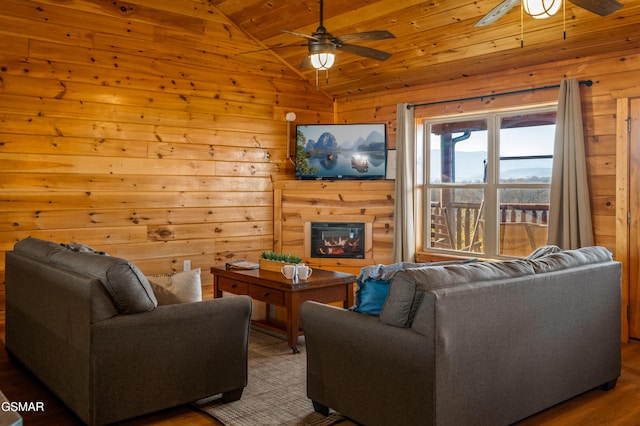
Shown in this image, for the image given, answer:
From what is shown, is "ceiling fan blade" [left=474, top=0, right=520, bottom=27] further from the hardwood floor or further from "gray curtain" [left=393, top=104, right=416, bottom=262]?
"gray curtain" [left=393, top=104, right=416, bottom=262]

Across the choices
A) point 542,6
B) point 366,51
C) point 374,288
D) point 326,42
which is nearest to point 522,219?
point 366,51

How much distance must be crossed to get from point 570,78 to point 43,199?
200 inches

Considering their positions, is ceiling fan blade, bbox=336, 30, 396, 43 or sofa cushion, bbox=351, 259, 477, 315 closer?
sofa cushion, bbox=351, 259, 477, 315

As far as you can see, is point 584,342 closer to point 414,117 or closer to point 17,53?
point 414,117

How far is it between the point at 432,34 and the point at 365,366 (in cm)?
377

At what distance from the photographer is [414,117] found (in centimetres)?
670

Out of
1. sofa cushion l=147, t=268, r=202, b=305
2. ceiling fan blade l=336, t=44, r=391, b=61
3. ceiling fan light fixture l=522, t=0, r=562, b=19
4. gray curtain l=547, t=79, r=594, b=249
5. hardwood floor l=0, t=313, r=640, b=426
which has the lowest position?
hardwood floor l=0, t=313, r=640, b=426

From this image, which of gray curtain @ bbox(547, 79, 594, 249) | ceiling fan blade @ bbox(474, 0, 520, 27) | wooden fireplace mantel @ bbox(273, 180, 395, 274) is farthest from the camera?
wooden fireplace mantel @ bbox(273, 180, 395, 274)

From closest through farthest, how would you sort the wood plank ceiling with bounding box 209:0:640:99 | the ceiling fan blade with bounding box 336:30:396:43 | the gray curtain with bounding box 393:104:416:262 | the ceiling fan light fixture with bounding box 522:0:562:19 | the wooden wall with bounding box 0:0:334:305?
the ceiling fan light fixture with bounding box 522:0:562:19
the ceiling fan blade with bounding box 336:30:396:43
the wood plank ceiling with bounding box 209:0:640:99
the wooden wall with bounding box 0:0:334:305
the gray curtain with bounding box 393:104:416:262

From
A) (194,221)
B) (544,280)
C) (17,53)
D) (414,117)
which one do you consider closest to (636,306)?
(544,280)

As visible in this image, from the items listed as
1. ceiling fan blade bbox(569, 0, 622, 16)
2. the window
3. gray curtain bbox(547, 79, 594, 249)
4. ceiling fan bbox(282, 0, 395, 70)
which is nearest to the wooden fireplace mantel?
the window

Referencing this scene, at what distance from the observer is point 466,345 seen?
268cm

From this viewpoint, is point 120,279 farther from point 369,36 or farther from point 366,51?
point 366,51

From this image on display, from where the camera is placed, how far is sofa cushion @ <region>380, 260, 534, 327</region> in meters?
2.65
